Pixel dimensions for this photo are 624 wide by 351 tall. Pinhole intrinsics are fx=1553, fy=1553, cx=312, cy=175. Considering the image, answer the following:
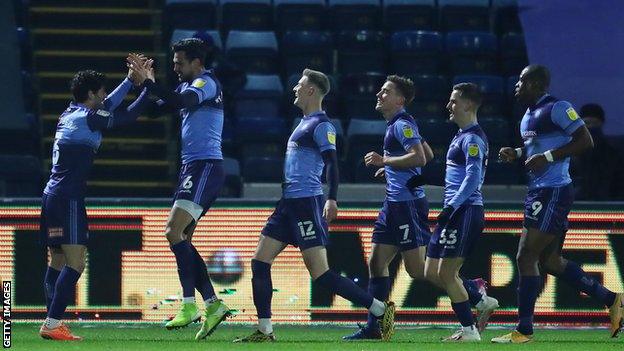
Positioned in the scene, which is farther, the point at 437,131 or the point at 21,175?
the point at 437,131

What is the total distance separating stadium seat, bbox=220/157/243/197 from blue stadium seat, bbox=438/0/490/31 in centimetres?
379

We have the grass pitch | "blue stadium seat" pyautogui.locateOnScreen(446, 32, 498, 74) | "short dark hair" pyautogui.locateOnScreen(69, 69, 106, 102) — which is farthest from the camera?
"blue stadium seat" pyautogui.locateOnScreen(446, 32, 498, 74)

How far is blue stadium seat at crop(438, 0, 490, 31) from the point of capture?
17.8 metres

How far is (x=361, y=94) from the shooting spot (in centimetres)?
1658

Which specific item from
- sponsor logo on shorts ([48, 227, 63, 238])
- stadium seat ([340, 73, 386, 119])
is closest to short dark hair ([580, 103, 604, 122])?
stadium seat ([340, 73, 386, 119])

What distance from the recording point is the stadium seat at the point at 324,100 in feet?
53.6

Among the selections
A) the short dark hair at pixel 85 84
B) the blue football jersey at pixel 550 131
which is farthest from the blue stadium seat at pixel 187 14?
the blue football jersey at pixel 550 131

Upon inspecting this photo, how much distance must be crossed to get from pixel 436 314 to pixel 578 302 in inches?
44.0

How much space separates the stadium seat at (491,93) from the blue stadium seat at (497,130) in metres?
0.68

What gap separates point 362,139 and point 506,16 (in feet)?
10.2

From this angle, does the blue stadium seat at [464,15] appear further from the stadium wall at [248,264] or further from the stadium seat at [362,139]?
the stadium wall at [248,264]

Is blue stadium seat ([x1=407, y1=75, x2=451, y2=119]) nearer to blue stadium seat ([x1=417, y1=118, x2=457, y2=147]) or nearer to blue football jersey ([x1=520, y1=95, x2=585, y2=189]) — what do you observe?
blue stadium seat ([x1=417, y1=118, x2=457, y2=147])

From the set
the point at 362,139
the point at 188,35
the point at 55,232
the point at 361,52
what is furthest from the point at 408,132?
the point at 361,52

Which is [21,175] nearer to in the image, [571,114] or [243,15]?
[243,15]
